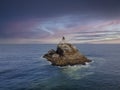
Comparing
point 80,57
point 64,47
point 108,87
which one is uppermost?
point 64,47

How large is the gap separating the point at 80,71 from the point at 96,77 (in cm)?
1028

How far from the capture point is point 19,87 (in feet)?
204

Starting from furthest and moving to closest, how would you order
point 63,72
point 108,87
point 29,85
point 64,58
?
point 64,58 < point 63,72 < point 29,85 < point 108,87

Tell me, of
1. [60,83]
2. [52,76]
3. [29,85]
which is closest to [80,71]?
[52,76]

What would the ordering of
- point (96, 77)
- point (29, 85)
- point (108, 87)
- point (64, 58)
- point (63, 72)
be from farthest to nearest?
point (64, 58)
point (63, 72)
point (96, 77)
point (29, 85)
point (108, 87)

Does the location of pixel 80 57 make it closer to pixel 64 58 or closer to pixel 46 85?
pixel 64 58

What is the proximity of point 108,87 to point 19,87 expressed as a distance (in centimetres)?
3004

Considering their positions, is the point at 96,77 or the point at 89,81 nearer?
the point at 89,81

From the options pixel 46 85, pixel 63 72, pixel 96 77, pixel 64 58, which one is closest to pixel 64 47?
pixel 64 58

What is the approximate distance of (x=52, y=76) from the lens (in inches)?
3073

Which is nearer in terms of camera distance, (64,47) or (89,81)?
(89,81)

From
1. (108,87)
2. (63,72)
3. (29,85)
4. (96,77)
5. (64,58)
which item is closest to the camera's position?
(108,87)

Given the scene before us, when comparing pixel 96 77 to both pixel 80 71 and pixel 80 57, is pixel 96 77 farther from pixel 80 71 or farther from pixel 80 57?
pixel 80 57

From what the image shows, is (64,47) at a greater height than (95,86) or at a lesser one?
greater
